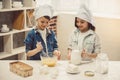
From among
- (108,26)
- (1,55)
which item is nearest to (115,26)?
(108,26)

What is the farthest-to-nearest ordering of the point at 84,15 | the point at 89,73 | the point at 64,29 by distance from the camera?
the point at 64,29, the point at 84,15, the point at 89,73

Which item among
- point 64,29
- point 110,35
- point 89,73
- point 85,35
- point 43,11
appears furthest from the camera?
point 64,29

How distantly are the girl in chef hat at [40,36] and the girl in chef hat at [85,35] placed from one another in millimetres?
264

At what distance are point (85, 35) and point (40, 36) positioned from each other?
509 millimetres

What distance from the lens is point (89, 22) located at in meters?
2.51

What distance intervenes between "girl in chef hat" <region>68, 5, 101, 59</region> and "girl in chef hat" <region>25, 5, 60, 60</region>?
26cm

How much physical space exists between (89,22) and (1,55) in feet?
4.60

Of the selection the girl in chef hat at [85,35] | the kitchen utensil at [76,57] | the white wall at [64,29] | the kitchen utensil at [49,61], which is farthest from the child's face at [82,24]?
the white wall at [64,29]

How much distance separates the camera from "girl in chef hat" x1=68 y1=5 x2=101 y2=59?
8.18 ft

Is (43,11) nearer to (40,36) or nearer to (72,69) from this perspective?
(40,36)

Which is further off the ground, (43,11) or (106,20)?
(43,11)

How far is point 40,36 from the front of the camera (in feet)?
7.97

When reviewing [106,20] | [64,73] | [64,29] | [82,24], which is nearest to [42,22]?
[82,24]

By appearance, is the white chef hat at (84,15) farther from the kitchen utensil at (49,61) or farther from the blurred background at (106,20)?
the blurred background at (106,20)
